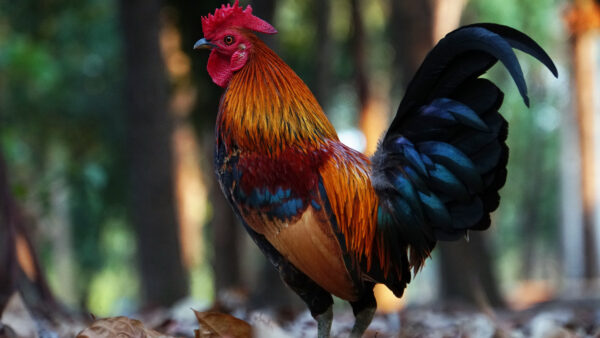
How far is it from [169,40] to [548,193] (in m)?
29.9

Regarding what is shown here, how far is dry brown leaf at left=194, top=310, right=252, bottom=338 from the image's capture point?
2457 millimetres

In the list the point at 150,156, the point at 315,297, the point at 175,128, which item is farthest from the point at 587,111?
the point at 315,297

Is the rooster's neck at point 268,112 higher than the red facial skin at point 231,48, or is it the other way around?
the red facial skin at point 231,48

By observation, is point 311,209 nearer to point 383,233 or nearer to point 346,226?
point 346,226

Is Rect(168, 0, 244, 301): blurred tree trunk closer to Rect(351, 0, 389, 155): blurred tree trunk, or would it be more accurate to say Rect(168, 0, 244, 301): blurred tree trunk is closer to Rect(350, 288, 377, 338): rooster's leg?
Rect(351, 0, 389, 155): blurred tree trunk

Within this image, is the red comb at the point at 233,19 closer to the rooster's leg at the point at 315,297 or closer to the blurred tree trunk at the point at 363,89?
the rooster's leg at the point at 315,297

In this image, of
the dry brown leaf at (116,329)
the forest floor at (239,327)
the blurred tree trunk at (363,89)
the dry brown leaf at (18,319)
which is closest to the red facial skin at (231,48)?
the forest floor at (239,327)

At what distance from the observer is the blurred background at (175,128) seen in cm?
685

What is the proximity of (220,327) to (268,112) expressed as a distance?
1.01 m

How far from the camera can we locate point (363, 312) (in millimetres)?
2799

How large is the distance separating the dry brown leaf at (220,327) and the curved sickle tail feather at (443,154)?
667mm

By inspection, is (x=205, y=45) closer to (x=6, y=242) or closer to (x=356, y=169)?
(x=356, y=169)

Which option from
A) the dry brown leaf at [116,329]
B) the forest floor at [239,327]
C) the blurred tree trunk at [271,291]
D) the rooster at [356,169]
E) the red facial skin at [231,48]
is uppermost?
the red facial skin at [231,48]

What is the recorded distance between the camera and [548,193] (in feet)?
118
